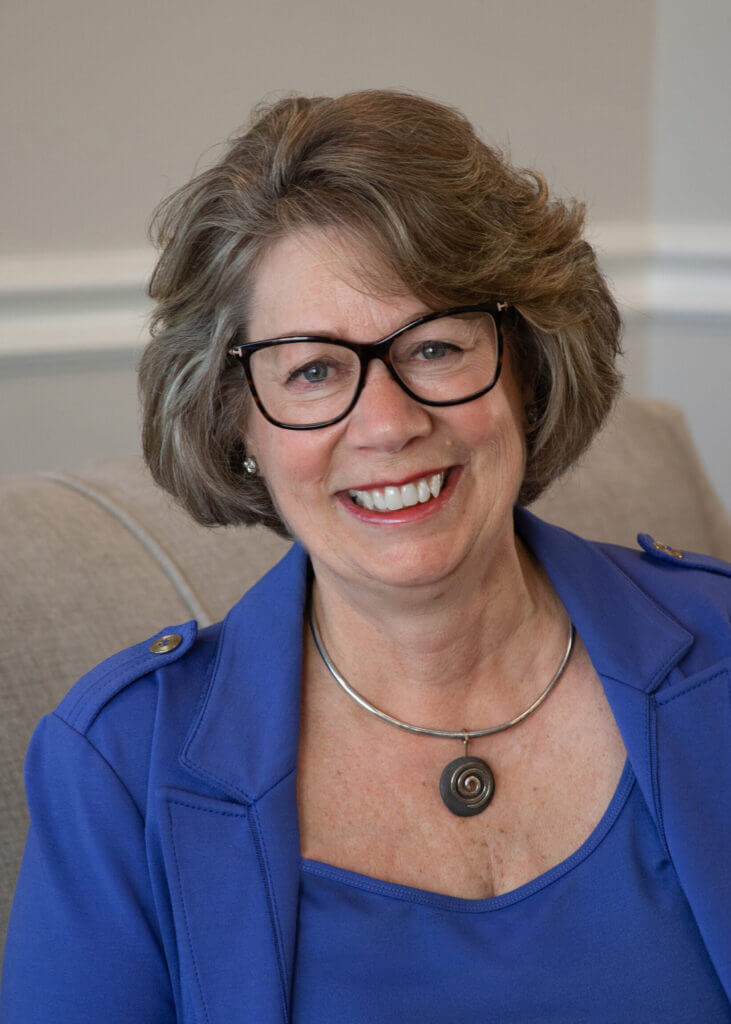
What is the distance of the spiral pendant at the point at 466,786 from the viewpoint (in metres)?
1.29

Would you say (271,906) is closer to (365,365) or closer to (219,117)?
(365,365)

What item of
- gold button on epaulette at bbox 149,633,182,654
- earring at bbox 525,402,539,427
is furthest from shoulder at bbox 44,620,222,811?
earring at bbox 525,402,539,427

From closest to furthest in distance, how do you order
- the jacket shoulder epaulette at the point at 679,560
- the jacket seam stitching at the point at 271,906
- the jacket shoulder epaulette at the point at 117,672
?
the jacket seam stitching at the point at 271,906, the jacket shoulder epaulette at the point at 117,672, the jacket shoulder epaulette at the point at 679,560

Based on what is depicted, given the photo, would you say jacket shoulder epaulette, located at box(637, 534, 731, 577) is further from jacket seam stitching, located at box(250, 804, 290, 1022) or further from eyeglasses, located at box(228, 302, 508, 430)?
jacket seam stitching, located at box(250, 804, 290, 1022)

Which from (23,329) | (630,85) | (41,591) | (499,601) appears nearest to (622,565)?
(499,601)

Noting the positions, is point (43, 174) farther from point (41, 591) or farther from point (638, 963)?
point (638, 963)

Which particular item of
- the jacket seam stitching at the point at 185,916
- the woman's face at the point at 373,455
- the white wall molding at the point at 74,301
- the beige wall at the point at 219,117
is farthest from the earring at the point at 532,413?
the beige wall at the point at 219,117

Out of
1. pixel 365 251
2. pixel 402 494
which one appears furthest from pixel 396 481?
pixel 365 251

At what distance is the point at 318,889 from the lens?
121 centimetres

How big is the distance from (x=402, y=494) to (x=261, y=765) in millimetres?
315

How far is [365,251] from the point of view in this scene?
120cm

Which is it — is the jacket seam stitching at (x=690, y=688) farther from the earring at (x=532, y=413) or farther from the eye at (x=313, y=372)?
the eye at (x=313, y=372)

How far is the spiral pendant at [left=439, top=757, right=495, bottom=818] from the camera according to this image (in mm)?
1288

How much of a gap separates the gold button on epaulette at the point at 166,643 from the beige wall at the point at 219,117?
4.24 feet
